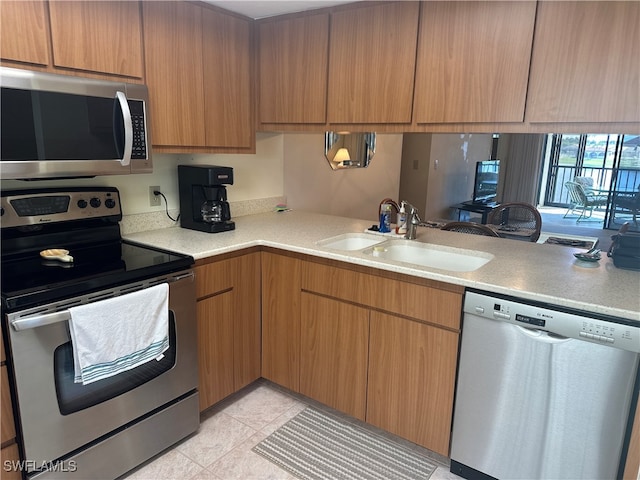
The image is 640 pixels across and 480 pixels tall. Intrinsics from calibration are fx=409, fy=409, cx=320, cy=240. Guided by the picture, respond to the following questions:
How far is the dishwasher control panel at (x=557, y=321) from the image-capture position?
4.56ft

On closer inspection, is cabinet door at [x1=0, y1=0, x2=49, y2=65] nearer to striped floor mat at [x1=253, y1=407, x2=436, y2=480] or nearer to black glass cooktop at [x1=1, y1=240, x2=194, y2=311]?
black glass cooktop at [x1=1, y1=240, x2=194, y2=311]

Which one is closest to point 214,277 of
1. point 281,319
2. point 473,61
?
point 281,319

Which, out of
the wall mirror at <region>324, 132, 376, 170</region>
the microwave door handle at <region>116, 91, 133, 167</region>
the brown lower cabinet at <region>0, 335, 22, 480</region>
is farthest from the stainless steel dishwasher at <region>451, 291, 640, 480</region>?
the wall mirror at <region>324, 132, 376, 170</region>

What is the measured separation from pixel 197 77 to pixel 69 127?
2.68 ft

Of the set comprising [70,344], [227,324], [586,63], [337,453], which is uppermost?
[586,63]

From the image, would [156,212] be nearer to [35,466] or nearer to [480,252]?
[35,466]

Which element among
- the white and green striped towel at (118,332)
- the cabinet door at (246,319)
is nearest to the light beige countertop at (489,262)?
the cabinet door at (246,319)

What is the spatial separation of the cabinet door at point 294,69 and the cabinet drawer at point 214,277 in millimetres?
1058

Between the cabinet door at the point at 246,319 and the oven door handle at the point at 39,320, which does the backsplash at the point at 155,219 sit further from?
the oven door handle at the point at 39,320

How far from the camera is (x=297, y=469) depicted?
1.91 meters

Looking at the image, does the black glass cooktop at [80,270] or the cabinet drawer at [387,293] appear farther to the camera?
the cabinet drawer at [387,293]

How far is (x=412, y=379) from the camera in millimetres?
1904

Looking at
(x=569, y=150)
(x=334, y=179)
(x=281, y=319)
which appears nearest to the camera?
(x=281, y=319)

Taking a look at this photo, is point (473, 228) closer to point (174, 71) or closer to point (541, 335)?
point (541, 335)
